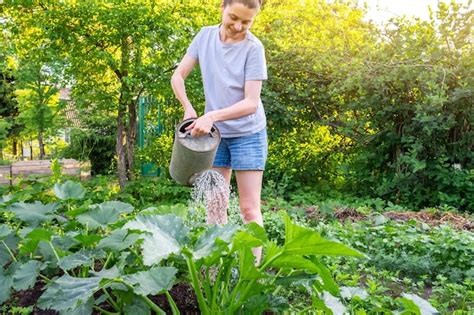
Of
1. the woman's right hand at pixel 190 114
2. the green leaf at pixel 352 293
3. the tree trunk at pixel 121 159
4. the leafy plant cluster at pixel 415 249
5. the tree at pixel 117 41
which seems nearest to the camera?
the green leaf at pixel 352 293

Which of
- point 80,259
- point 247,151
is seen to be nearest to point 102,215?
point 80,259

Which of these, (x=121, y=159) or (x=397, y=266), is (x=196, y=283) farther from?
(x=121, y=159)

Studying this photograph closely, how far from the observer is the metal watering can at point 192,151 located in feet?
7.98

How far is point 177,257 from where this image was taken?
6.31ft

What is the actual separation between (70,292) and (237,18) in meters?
1.26

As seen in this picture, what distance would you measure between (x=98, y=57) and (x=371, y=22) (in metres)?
2.80

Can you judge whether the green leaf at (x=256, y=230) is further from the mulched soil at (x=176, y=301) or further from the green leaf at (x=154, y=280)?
the mulched soil at (x=176, y=301)

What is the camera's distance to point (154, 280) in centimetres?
168

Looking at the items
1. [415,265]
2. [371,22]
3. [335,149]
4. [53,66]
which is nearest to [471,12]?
[371,22]

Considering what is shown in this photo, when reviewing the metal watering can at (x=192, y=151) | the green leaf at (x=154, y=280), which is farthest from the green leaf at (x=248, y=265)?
the metal watering can at (x=192, y=151)


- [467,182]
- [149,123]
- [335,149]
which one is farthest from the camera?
[149,123]

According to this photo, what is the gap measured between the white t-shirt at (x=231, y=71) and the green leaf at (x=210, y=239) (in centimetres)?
76

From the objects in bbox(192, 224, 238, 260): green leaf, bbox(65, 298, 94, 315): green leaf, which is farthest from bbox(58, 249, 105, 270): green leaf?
bbox(192, 224, 238, 260): green leaf

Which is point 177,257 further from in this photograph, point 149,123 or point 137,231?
point 149,123
